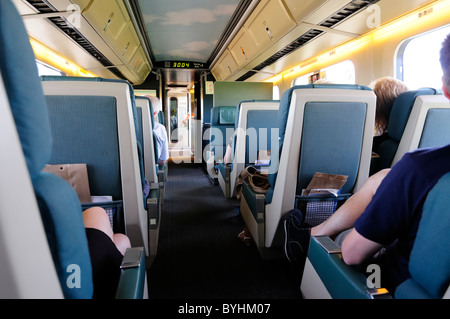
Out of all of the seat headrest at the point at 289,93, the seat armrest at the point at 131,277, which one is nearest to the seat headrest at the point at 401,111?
the seat headrest at the point at 289,93

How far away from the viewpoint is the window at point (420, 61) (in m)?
2.90

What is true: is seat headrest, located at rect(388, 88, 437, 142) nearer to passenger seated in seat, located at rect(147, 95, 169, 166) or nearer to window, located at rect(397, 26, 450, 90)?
window, located at rect(397, 26, 450, 90)

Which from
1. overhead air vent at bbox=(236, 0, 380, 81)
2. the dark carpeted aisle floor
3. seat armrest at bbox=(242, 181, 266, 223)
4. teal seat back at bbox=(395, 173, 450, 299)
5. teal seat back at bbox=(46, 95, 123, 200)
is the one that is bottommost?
the dark carpeted aisle floor

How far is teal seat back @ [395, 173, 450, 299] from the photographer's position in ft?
2.28

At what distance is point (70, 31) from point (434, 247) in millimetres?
4116

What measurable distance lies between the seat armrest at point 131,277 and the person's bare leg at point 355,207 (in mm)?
1157

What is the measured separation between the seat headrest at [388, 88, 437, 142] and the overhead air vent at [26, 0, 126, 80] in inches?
121

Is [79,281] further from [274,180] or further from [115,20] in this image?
[115,20]

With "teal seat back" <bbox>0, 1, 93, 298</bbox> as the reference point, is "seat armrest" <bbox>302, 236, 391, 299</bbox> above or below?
below

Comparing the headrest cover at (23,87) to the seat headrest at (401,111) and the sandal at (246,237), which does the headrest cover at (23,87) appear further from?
the sandal at (246,237)

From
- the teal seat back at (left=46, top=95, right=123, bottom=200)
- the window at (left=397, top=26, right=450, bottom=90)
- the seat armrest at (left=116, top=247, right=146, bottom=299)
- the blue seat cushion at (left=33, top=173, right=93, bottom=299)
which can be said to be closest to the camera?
the blue seat cushion at (left=33, top=173, right=93, bottom=299)

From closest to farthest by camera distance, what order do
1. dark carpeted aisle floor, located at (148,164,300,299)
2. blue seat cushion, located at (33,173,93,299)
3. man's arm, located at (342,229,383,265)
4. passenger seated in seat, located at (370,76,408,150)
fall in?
blue seat cushion, located at (33,173,93,299) < man's arm, located at (342,229,383,265) < dark carpeted aisle floor, located at (148,164,300,299) < passenger seated in seat, located at (370,76,408,150)

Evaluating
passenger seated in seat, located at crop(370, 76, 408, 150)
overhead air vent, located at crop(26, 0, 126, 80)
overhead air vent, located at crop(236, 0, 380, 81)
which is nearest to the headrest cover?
passenger seated in seat, located at crop(370, 76, 408, 150)

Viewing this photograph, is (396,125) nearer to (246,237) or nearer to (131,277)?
(246,237)
